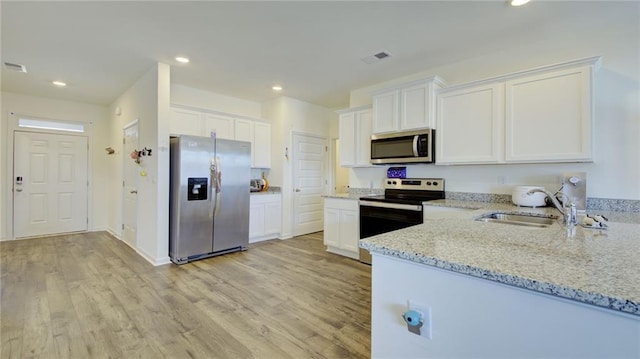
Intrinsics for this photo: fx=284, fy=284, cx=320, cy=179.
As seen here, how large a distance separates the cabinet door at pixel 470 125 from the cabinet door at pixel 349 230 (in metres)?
1.28

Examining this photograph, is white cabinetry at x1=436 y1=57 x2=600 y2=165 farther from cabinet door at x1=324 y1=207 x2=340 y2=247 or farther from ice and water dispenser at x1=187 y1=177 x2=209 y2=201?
ice and water dispenser at x1=187 y1=177 x2=209 y2=201

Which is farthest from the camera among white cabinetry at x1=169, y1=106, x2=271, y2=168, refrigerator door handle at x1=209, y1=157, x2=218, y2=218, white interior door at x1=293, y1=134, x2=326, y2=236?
white interior door at x1=293, y1=134, x2=326, y2=236

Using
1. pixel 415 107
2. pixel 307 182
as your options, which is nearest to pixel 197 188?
pixel 307 182

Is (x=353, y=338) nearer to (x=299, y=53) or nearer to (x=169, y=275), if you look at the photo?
(x=169, y=275)

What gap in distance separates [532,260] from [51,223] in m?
7.17

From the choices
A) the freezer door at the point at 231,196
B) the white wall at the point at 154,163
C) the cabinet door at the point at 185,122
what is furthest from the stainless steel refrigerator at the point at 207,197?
the cabinet door at the point at 185,122

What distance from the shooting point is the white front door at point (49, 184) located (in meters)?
4.98

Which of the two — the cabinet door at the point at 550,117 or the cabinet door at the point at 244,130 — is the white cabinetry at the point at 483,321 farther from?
the cabinet door at the point at 244,130

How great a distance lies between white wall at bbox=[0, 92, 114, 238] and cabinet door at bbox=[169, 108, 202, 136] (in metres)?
2.65

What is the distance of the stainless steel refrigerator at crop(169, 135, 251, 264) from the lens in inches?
144

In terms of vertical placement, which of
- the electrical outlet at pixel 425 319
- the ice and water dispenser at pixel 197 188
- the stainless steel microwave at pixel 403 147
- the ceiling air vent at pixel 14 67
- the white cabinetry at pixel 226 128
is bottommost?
the electrical outlet at pixel 425 319

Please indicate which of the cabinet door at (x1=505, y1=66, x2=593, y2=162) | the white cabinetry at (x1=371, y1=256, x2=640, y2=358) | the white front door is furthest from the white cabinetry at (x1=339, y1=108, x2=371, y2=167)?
the white front door

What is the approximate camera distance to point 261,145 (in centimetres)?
515

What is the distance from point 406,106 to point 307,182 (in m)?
2.62
